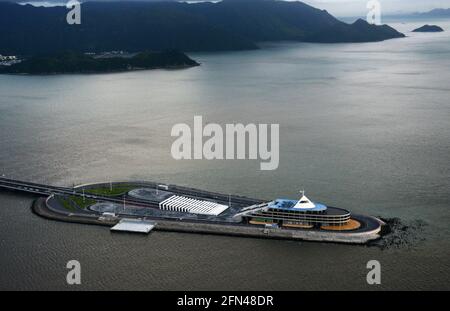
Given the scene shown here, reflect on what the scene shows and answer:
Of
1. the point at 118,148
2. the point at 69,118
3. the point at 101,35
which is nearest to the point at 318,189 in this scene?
the point at 118,148

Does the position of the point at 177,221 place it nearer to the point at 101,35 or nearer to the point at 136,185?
the point at 136,185

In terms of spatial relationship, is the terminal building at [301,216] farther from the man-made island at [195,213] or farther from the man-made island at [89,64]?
the man-made island at [89,64]

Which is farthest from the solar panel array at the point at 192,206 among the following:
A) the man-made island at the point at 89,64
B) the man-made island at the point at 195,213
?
the man-made island at the point at 89,64

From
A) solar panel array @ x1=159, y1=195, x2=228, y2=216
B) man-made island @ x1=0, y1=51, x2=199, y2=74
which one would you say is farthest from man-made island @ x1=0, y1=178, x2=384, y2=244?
man-made island @ x1=0, y1=51, x2=199, y2=74

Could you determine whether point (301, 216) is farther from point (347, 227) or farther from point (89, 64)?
point (89, 64)

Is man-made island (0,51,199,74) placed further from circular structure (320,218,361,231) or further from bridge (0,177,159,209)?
circular structure (320,218,361,231)

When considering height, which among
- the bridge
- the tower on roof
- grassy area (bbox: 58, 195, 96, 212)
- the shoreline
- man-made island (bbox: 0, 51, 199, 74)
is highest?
man-made island (bbox: 0, 51, 199, 74)
